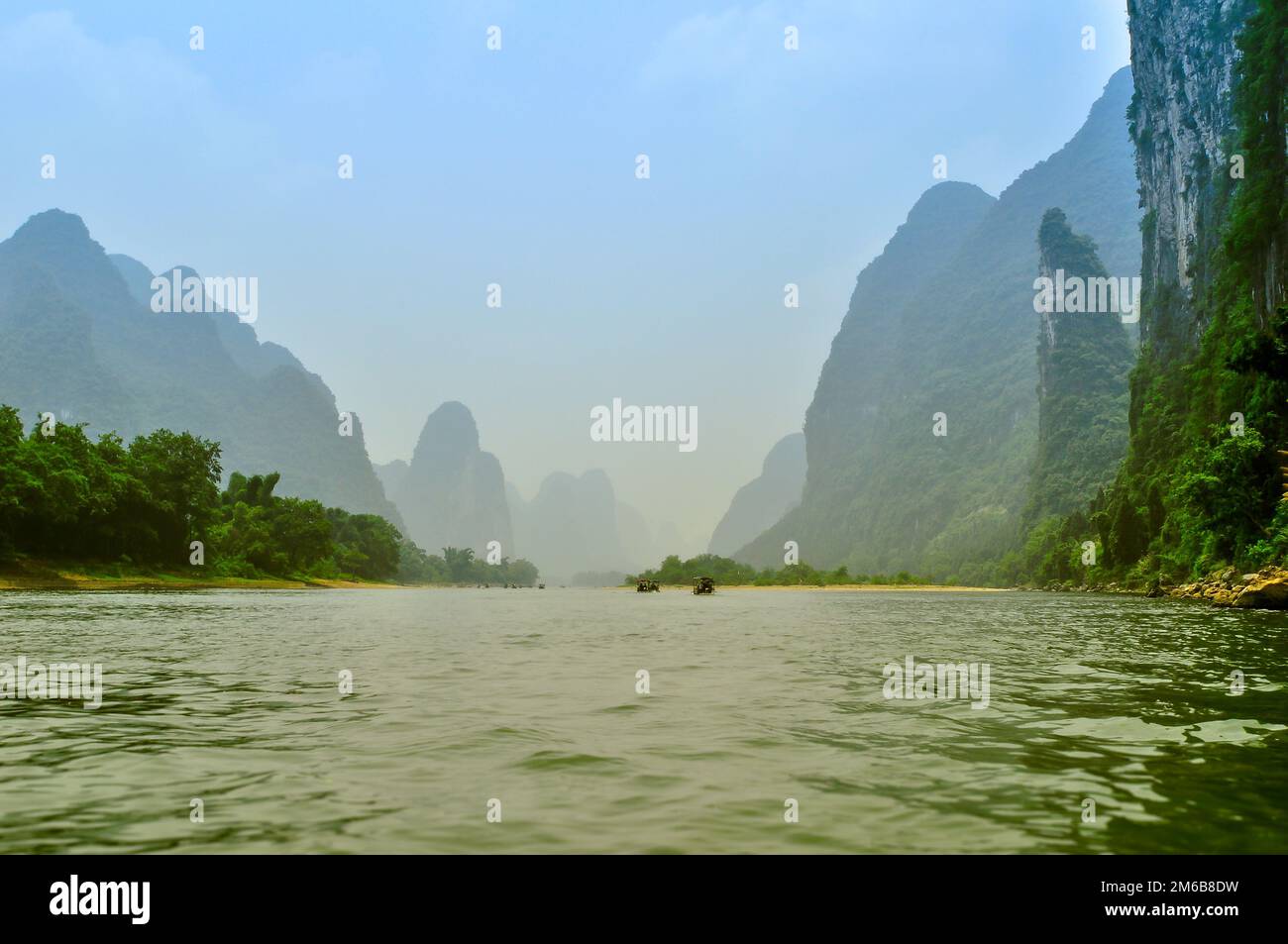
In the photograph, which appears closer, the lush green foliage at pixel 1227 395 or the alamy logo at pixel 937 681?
the alamy logo at pixel 937 681

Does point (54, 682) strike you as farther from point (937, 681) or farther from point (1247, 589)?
point (1247, 589)

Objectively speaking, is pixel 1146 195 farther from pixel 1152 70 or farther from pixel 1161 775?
pixel 1161 775

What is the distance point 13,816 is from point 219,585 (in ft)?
337

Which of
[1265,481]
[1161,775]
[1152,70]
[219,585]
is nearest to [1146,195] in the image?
[1152,70]

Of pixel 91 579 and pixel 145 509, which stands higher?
pixel 145 509

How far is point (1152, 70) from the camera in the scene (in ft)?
438
